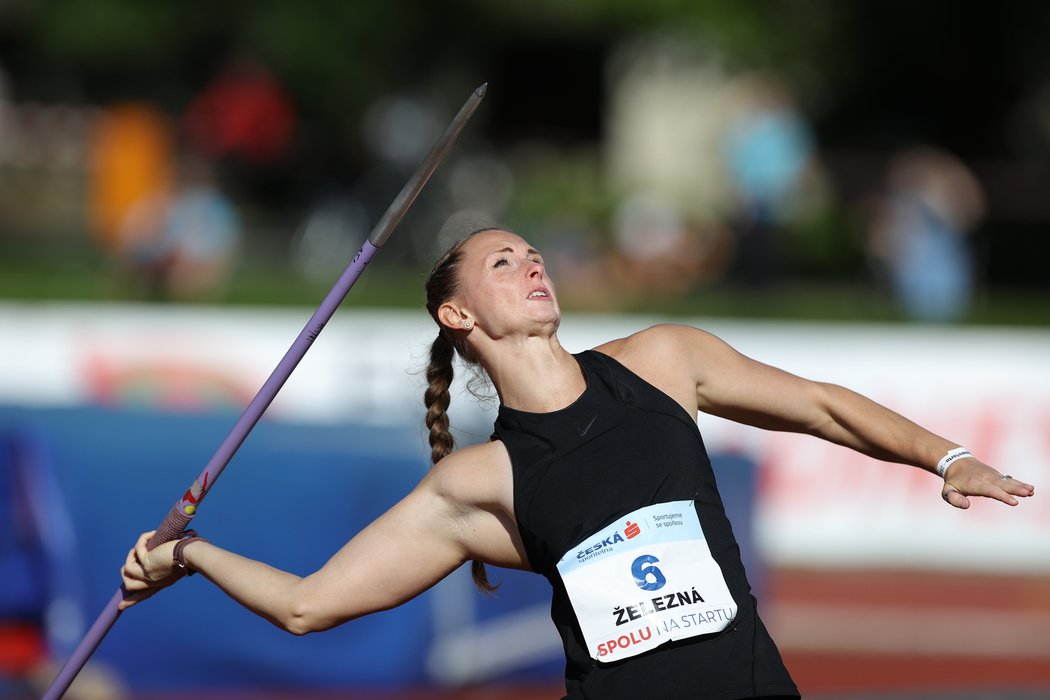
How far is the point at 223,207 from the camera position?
15.3 meters

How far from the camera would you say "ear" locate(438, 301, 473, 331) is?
395cm

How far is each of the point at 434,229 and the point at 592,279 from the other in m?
2.99

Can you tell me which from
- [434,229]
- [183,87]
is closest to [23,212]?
[183,87]

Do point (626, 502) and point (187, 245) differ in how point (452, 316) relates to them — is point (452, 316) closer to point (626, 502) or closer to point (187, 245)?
point (626, 502)

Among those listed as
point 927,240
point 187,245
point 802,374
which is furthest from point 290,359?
point 927,240

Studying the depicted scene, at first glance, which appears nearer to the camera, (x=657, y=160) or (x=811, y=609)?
(x=811, y=609)

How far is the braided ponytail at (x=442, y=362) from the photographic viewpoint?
13.2 ft

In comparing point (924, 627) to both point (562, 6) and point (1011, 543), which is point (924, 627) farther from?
point (562, 6)

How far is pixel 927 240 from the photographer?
581 inches

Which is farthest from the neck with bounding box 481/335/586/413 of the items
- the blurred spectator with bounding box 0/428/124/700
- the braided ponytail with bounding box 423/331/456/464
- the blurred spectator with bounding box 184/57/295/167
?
the blurred spectator with bounding box 184/57/295/167

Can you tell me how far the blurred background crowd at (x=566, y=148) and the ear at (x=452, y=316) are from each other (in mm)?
9494

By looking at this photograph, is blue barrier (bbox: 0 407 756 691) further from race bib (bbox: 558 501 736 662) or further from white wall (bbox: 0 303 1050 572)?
race bib (bbox: 558 501 736 662)

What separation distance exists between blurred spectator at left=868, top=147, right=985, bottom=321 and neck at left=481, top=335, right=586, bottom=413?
1097 cm

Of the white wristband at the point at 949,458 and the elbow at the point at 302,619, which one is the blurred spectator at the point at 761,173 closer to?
the white wristband at the point at 949,458
